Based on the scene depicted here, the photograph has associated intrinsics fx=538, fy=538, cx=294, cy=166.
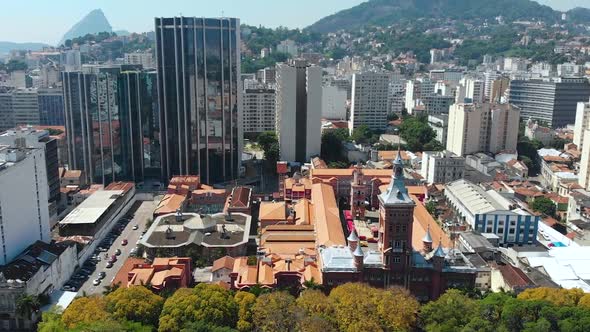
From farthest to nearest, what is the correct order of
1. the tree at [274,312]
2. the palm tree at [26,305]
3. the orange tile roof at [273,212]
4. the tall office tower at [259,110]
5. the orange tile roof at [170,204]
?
the tall office tower at [259,110], the orange tile roof at [170,204], the orange tile roof at [273,212], the palm tree at [26,305], the tree at [274,312]

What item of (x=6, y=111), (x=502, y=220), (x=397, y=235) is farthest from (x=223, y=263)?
(x=6, y=111)

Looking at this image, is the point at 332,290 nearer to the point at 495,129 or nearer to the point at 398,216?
the point at 398,216

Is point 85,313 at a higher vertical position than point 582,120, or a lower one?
lower

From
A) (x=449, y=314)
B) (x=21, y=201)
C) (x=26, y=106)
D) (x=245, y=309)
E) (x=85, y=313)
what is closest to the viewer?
(x=85, y=313)

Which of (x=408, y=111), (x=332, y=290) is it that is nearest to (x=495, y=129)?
(x=408, y=111)

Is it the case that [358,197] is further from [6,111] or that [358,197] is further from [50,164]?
[6,111]

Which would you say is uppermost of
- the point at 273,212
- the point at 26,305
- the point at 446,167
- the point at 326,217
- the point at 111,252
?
the point at 446,167

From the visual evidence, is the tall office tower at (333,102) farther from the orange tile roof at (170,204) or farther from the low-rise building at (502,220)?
the low-rise building at (502,220)

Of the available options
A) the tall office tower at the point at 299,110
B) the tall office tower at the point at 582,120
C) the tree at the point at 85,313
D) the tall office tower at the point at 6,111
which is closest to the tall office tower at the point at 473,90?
the tall office tower at the point at 582,120
